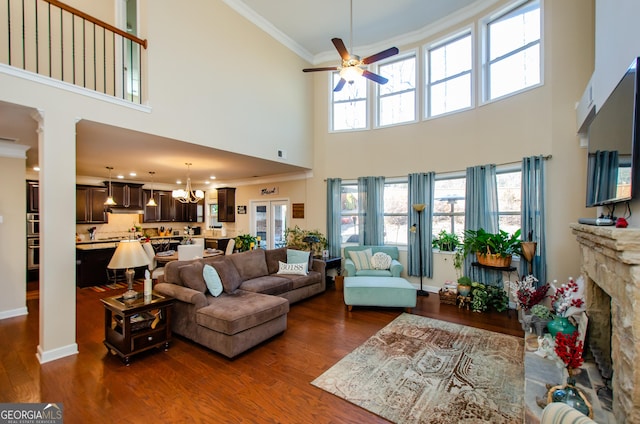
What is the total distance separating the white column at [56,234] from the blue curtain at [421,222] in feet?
17.4

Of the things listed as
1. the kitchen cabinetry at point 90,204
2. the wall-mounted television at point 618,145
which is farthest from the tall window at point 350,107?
the kitchen cabinetry at point 90,204

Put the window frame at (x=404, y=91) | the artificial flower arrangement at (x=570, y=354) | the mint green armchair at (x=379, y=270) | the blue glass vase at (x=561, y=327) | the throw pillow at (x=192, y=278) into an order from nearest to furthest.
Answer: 1. the artificial flower arrangement at (x=570, y=354)
2. the blue glass vase at (x=561, y=327)
3. the throw pillow at (x=192, y=278)
4. the mint green armchair at (x=379, y=270)
5. the window frame at (x=404, y=91)

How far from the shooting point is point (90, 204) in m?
7.20

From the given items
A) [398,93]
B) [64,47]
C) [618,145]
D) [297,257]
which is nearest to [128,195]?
[64,47]

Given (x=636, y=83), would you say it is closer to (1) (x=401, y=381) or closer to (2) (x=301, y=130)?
(1) (x=401, y=381)

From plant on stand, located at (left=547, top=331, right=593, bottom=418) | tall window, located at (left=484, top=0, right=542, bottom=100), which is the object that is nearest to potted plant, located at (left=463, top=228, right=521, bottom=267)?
tall window, located at (left=484, top=0, right=542, bottom=100)

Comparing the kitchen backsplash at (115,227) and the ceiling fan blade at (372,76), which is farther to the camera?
the kitchen backsplash at (115,227)

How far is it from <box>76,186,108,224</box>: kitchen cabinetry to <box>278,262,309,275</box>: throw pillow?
5582 mm

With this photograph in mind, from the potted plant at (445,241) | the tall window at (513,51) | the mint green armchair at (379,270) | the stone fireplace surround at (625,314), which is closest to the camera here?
the stone fireplace surround at (625,314)

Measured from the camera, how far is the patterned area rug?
2219 millimetres

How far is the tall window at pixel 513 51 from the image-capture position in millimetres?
4348

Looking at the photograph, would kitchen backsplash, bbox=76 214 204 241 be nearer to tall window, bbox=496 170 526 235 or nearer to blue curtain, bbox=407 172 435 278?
blue curtain, bbox=407 172 435 278

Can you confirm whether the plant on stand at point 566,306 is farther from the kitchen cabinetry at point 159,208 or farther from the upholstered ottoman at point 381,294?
the kitchen cabinetry at point 159,208

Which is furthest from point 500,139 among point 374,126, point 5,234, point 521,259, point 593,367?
point 5,234
